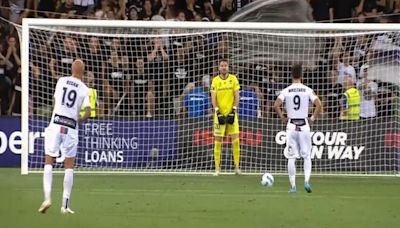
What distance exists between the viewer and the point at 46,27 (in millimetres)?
18938

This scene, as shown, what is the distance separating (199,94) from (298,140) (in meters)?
4.73

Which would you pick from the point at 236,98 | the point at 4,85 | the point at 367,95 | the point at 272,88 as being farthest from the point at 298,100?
the point at 4,85

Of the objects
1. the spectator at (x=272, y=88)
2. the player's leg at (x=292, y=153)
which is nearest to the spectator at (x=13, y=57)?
the spectator at (x=272, y=88)

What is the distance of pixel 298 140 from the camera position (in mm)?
15984

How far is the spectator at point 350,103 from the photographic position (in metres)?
20.0

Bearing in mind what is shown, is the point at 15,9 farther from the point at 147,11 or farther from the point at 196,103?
the point at 196,103

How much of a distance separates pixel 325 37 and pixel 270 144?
2.74 meters

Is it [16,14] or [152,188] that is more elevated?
[16,14]

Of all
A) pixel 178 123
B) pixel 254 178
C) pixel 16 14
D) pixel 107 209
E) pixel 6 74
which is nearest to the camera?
pixel 107 209

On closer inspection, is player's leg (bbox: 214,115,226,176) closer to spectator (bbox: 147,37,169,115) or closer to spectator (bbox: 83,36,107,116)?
spectator (bbox: 147,37,169,115)

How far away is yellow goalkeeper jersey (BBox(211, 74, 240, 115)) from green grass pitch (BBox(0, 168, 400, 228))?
1.54 meters

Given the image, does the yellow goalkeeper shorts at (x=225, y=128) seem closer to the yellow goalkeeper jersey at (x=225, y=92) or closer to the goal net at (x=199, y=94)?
the yellow goalkeeper jersey at (x=225, y=92)

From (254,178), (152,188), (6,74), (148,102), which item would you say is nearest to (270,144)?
(254,178)

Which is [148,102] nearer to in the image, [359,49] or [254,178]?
[254,178]
